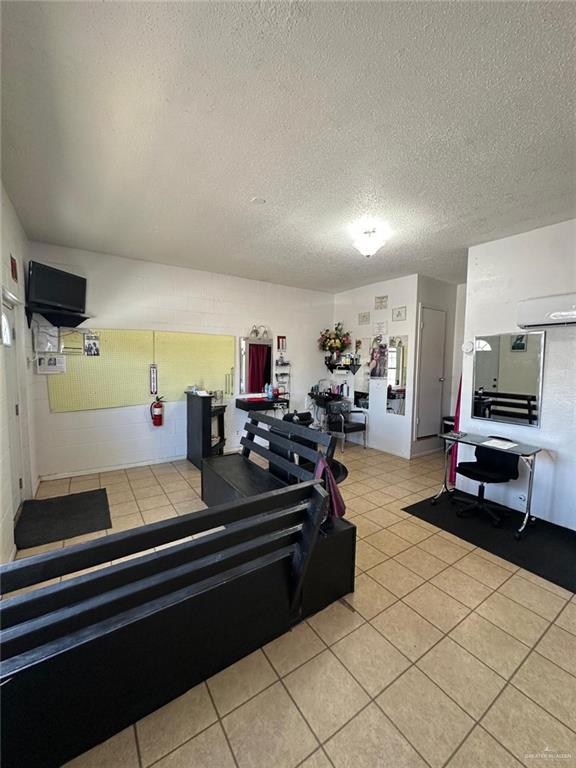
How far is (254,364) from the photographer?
5324 millimetres

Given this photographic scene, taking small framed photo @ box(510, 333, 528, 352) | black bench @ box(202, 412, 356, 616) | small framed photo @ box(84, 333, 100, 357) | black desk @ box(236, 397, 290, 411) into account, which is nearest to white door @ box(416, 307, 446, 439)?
small framed photo @ box(510, 333, 528, 352)

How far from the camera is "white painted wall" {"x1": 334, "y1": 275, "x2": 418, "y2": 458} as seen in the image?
4832 mm

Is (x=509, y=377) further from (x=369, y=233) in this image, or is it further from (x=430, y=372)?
(x=369, y=233)

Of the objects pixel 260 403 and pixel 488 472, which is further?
pixel 260 403

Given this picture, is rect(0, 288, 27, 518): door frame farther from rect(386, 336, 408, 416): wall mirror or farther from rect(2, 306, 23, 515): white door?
rect(386, 336, 408, 416): wall mirror

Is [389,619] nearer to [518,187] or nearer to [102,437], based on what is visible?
[518,187]

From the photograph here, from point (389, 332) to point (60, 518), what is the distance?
487cm

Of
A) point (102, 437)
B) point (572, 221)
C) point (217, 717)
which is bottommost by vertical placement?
point (217, 717)

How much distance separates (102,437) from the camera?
13.6ft

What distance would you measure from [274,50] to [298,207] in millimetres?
1373

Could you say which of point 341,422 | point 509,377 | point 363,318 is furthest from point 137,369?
point 509,377

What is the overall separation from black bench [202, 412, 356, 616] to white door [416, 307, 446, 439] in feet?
9.01

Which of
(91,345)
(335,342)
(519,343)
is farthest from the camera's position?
(335,342)

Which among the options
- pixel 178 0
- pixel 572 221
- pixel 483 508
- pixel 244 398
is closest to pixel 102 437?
pixel 244 398
